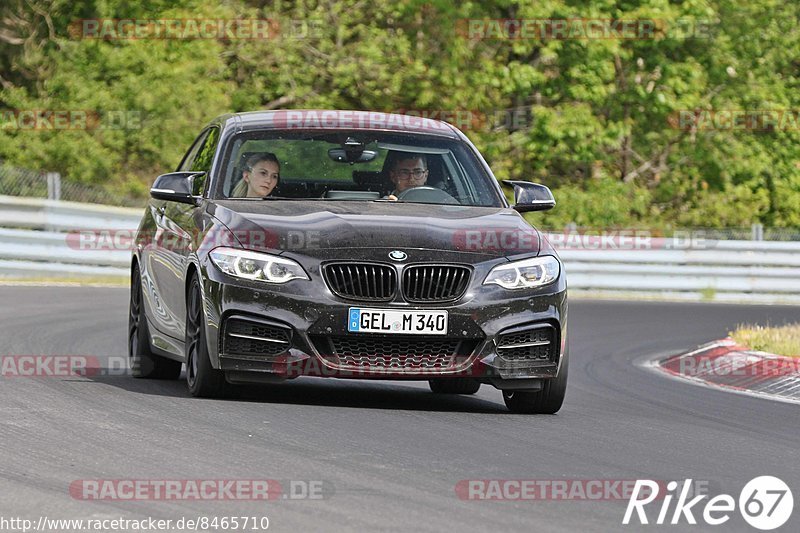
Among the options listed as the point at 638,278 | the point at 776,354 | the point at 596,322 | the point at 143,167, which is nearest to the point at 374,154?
the point at 776,354

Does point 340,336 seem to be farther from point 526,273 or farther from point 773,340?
point 773,340

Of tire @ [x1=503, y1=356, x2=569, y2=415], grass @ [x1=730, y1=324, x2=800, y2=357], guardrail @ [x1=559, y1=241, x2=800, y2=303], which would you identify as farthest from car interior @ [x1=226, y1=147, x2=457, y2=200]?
guardrail @ [x1=559, y1=241, x2=800, y2=303]

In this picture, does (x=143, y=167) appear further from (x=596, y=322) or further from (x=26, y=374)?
(x=26, y=374)

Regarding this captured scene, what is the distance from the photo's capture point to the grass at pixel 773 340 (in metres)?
13.8

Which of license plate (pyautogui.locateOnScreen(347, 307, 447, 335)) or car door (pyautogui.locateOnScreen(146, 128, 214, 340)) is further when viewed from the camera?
car door (pyautogui.locateOnScreen(146, 128, 214, 340))

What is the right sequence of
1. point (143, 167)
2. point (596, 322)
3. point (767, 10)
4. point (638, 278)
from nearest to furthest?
point (596, 322) < point (638, 278) < point (143, 167) < point (767, 10)

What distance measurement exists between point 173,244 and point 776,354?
5444 mm

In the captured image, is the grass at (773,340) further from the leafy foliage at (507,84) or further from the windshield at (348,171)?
the leafy foliage at (507,84)

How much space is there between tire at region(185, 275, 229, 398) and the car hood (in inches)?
18.3

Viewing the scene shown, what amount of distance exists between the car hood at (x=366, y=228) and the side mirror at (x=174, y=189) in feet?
0.88

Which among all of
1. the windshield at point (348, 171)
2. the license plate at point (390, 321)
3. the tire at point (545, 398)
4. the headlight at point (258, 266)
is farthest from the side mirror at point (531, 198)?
the headlight at point (258, 266)

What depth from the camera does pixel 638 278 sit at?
27.0 meters

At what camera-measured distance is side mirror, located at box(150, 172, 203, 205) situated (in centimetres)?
1009

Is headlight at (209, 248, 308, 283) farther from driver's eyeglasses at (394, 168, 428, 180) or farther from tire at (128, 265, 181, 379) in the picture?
tire at (128, 265, 181, 379)
